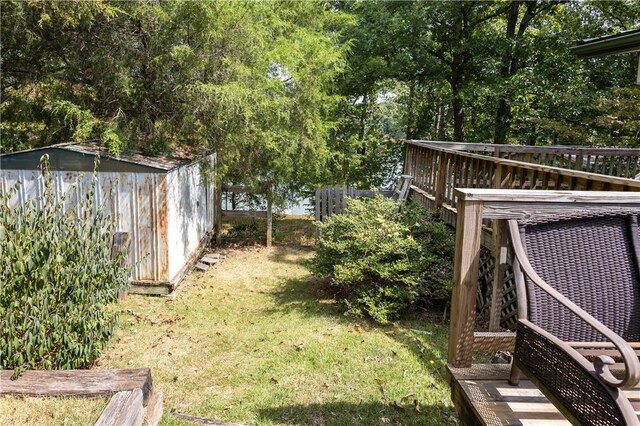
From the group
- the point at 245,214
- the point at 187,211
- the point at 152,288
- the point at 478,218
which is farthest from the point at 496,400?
the point at 245,214

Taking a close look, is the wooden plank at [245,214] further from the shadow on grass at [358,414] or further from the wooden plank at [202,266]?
the shadow on grass at [358,414]

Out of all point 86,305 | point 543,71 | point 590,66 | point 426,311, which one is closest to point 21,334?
point 86,305

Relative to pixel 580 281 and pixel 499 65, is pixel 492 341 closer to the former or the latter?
pixel 580 281

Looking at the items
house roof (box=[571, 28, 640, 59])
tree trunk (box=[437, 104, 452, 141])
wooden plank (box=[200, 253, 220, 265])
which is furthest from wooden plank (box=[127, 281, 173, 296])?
tree trunk (box=[437, 104, 452, 141])

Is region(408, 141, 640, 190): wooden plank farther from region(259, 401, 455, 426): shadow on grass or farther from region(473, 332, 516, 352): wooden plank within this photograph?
region(259, 401, 455, 426): shadow on grass

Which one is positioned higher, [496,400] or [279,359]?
[496,400]

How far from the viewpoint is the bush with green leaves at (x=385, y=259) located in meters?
5.61

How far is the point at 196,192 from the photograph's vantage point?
27.5ft

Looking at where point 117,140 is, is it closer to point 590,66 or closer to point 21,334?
point 21,334

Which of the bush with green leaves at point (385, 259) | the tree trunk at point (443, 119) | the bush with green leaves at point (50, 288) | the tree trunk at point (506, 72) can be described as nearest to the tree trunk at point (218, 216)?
the bush with green leaves at point (385, 259)

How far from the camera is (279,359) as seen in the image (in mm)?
4527

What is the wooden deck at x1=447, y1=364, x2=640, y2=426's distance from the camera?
2117mm

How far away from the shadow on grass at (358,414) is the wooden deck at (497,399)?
1164 mm

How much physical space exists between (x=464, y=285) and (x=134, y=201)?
5.47 meters
